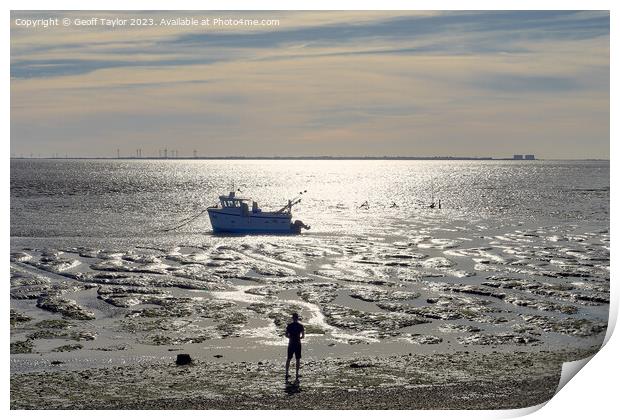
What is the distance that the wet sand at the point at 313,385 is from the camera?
21.1 meters

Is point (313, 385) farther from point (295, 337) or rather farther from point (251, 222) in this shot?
point (251, 222)

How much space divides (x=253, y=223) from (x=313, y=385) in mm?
48600

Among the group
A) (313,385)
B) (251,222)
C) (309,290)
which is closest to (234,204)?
(251,222)

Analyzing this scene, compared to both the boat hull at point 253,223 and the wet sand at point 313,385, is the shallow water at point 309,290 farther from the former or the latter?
the boat hull at point 253,223

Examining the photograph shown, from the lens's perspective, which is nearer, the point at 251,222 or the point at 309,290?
the point at 309,290

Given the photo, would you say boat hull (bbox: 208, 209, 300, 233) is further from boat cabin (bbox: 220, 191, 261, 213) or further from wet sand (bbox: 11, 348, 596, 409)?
wet sand (bbox: 11, 348, 596, 409)

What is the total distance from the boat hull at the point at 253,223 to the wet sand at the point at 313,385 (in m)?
44.7

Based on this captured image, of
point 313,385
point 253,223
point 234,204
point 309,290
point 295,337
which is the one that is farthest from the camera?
point 234,204

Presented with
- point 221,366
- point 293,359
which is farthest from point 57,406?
point 293,359

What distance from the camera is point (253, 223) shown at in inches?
2795

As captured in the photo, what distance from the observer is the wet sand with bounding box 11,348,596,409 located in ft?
69.4

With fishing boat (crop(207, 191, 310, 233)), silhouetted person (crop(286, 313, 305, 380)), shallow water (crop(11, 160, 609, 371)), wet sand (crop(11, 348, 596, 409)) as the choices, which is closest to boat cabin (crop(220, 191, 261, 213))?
fishing boat (crop(207, 191, 310, 233))
